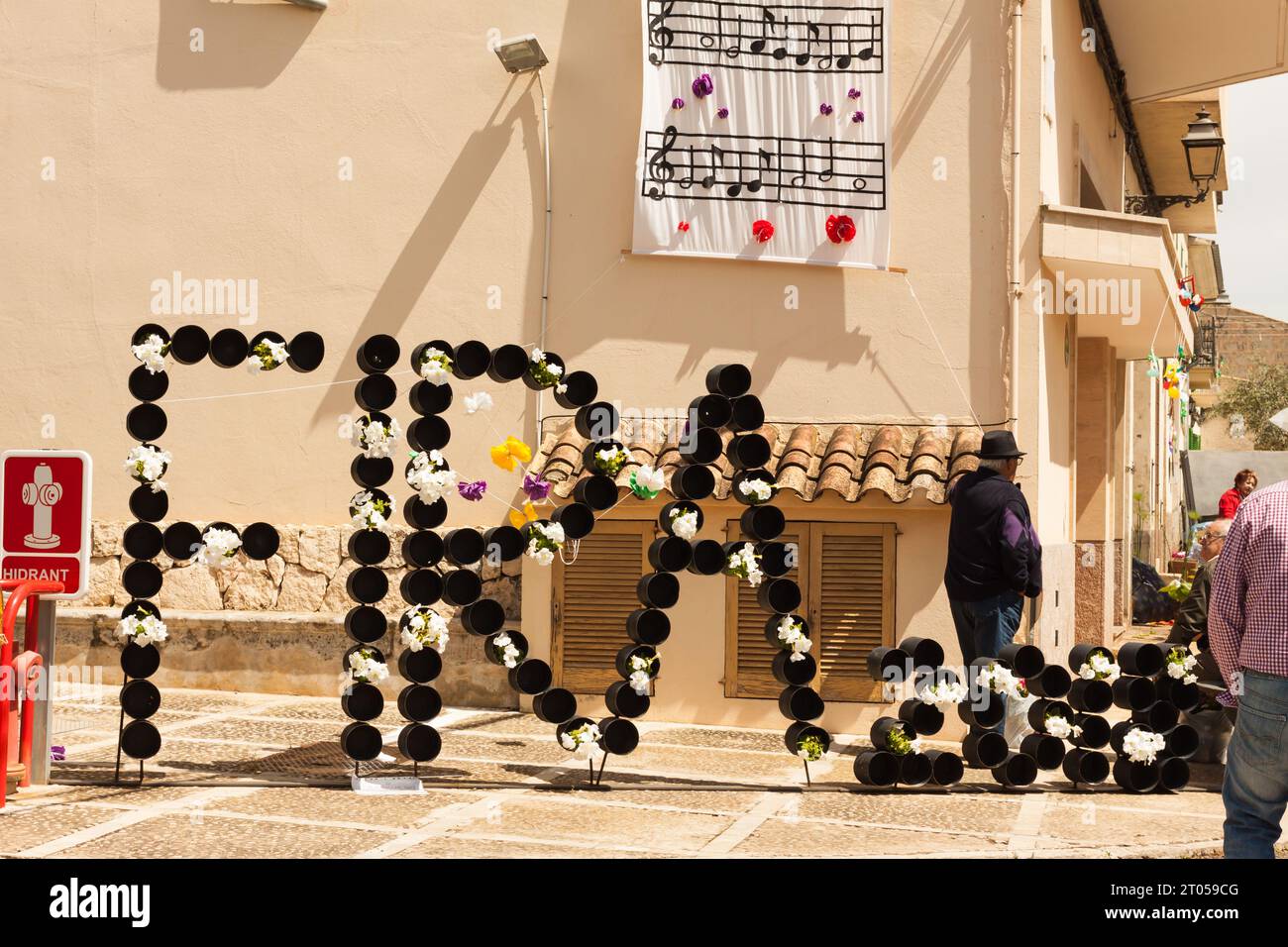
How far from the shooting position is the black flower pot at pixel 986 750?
8711 mm

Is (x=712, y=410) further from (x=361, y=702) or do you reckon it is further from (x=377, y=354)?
(x=361, y=702)

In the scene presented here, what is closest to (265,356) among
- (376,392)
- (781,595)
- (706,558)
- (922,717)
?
(376,392)

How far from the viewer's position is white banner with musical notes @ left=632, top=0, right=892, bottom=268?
11109mm

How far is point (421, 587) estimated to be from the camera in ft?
28.1

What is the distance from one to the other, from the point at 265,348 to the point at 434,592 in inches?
72.9

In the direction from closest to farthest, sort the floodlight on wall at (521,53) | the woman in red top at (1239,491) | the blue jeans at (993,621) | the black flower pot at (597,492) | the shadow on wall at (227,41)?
1. the black flower pot at (597,492)
2. the blue jeans at (993,621)
3. the floodlight on wall at (521,53)
4. the shadow on wall at (227,41)
5. the woman in red top at (1239,491)

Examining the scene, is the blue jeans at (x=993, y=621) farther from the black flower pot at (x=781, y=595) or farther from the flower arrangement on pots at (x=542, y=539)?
the flower arrangement on pots at (x=542, y=539)

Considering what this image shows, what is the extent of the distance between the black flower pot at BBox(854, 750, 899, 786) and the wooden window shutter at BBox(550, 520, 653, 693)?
2911mm

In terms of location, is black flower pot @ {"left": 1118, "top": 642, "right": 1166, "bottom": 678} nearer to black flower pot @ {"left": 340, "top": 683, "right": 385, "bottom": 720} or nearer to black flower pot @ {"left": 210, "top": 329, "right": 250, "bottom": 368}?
black flower pot @ {"left": 340, "top": 683, "right": 385, "bottom": 720}

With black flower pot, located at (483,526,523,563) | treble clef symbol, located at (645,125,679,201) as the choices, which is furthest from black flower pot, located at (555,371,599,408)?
treble clef symbol, located at (645,125,679,201)

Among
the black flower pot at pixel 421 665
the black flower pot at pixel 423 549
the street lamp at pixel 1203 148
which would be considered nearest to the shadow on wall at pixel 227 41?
the black flower pot at pixel 423 549

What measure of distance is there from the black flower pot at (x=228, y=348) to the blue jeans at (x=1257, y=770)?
606 cm

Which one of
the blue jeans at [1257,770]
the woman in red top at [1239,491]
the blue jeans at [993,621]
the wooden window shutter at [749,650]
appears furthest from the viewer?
the woman in red top at [1239,491]

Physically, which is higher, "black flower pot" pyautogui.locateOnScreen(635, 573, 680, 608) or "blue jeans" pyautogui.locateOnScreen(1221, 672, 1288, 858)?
"black flower pot" pyautogui.locateOnScreen(635, 573, 680, 608)
